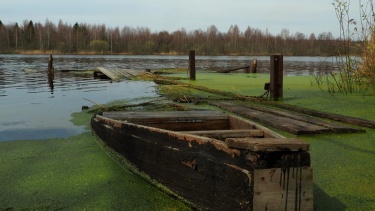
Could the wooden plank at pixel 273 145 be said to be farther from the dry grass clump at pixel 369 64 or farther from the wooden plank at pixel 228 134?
the dry grass clump at pixel 369 64

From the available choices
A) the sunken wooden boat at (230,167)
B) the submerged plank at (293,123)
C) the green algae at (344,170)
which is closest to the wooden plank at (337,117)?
the green algae at (344,170)

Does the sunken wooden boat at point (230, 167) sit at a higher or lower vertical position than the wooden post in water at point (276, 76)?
lower

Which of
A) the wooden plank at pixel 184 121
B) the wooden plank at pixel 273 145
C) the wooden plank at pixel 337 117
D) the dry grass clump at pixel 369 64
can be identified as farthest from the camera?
the dry grass clump at pixel 369 64

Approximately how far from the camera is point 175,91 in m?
11.8

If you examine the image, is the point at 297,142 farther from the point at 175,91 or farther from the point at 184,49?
the point at 184,49

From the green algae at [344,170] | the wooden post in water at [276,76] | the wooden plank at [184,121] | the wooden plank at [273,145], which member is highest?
the wooden post in water at [276,76]

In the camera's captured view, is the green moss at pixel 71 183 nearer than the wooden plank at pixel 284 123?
Yes

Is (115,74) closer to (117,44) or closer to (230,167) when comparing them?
(230,167)

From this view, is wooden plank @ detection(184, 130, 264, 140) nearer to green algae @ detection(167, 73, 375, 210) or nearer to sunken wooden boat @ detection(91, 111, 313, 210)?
sunken wooden boat @ detection(91, 111, 313, 210)

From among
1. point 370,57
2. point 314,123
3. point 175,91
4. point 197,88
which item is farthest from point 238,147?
point 197,88

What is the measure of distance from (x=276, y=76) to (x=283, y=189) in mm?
7088

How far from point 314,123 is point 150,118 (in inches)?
109

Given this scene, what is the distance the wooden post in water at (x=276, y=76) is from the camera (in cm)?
917

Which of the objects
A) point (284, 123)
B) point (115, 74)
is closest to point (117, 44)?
point (115, 74)
